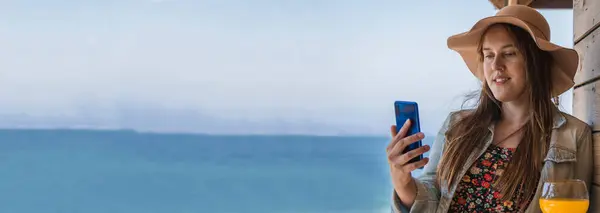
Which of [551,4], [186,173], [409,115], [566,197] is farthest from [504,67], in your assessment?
[186,173]

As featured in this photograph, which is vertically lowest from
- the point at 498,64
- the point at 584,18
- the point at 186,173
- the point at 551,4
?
the point at 186,173

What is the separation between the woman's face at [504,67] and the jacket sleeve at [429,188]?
25 centimetres

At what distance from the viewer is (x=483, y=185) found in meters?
1.55

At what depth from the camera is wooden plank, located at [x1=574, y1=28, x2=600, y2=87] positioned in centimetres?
141

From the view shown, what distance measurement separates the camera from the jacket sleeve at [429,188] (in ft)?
5.17

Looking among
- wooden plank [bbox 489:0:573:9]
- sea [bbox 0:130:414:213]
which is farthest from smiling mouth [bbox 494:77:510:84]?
sea [bbox 0:130:414:213]

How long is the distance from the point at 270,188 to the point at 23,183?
19.8 feet

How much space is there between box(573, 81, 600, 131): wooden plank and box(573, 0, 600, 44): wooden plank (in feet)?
0.42

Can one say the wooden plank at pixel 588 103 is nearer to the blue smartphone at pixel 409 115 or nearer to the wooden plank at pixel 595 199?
the wooden plank at pixel 595 199

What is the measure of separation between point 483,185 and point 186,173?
16.7 metres

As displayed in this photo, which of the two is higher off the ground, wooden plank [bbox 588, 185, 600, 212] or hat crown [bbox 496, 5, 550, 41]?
hat crown [bbox 496, 5, 550, 41]

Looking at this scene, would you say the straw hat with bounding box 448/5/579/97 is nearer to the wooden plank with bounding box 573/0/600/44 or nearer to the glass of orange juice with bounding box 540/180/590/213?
the wooden plank with bounding box 573/0/600/44

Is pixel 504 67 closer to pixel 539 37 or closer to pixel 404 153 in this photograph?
pixel 539 37

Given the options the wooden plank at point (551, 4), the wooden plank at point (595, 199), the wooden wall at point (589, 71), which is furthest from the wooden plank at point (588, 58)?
the wooden plank at point (551, 4)
